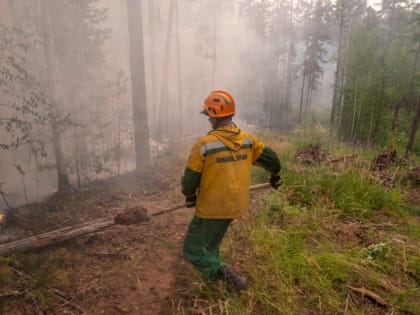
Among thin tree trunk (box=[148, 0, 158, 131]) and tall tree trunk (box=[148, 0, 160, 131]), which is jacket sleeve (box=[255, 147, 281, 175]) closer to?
tall tree trunk (box=[148, 0, 160, 131])

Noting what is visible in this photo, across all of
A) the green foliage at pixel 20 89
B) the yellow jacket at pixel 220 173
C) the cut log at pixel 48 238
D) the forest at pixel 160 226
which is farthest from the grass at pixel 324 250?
the green foliage at pixel 20 89

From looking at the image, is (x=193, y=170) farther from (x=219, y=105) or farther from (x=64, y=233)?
(x=64, y=233)

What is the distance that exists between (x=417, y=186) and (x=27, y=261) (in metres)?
7.57

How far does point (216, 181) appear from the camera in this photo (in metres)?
2.94

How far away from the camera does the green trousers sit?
3.10 meters

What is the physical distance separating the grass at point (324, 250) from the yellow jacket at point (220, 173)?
2.86 feet

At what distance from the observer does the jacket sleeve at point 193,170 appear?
2.85m

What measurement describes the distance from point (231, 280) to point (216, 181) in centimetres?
109

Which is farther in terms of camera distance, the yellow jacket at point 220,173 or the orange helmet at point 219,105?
the orange helmet at point 219,105

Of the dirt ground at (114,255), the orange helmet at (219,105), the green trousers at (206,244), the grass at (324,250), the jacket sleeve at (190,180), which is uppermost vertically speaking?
the orange helmet at (219,105)

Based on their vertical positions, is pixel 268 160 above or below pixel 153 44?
below

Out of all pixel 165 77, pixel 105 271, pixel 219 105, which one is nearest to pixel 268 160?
pixel 219 105

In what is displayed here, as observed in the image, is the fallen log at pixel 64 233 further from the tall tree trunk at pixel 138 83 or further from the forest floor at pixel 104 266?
the tall tree trunk at pixel 138 83

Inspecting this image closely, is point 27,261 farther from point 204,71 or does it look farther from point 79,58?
point 204,71
